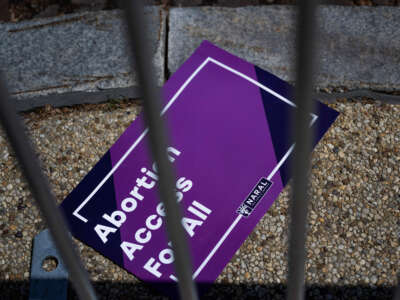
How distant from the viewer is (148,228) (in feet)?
6.01

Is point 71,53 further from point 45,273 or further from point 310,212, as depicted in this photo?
point 310,212

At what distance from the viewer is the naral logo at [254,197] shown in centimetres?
186

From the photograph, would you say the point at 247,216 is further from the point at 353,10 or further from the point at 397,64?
the point at 353,10

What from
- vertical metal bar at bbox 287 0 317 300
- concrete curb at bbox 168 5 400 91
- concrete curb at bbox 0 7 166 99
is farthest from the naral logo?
vertical metal bar at bbox 287 0 317 300

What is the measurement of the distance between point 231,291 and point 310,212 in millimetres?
426

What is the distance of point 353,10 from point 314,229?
1.18 m

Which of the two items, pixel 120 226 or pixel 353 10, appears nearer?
pixel 120 226

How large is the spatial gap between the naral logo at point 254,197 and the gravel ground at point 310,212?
7 centimetres

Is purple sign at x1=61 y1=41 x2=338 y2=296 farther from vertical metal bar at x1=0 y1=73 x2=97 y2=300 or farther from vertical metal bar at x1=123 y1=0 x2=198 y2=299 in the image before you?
vertical metal bar at x1=123 y1=0 x2=198 y2=299

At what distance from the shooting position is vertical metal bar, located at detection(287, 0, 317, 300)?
1.89ft

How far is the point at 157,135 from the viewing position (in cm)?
68

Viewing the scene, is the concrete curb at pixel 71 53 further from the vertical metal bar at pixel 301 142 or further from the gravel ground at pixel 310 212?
the vertical metal bar at pixel 301 142

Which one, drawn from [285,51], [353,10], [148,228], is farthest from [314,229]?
[353,10]

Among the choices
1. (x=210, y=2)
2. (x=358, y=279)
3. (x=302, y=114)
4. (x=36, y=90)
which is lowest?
(x=358, y=279)
